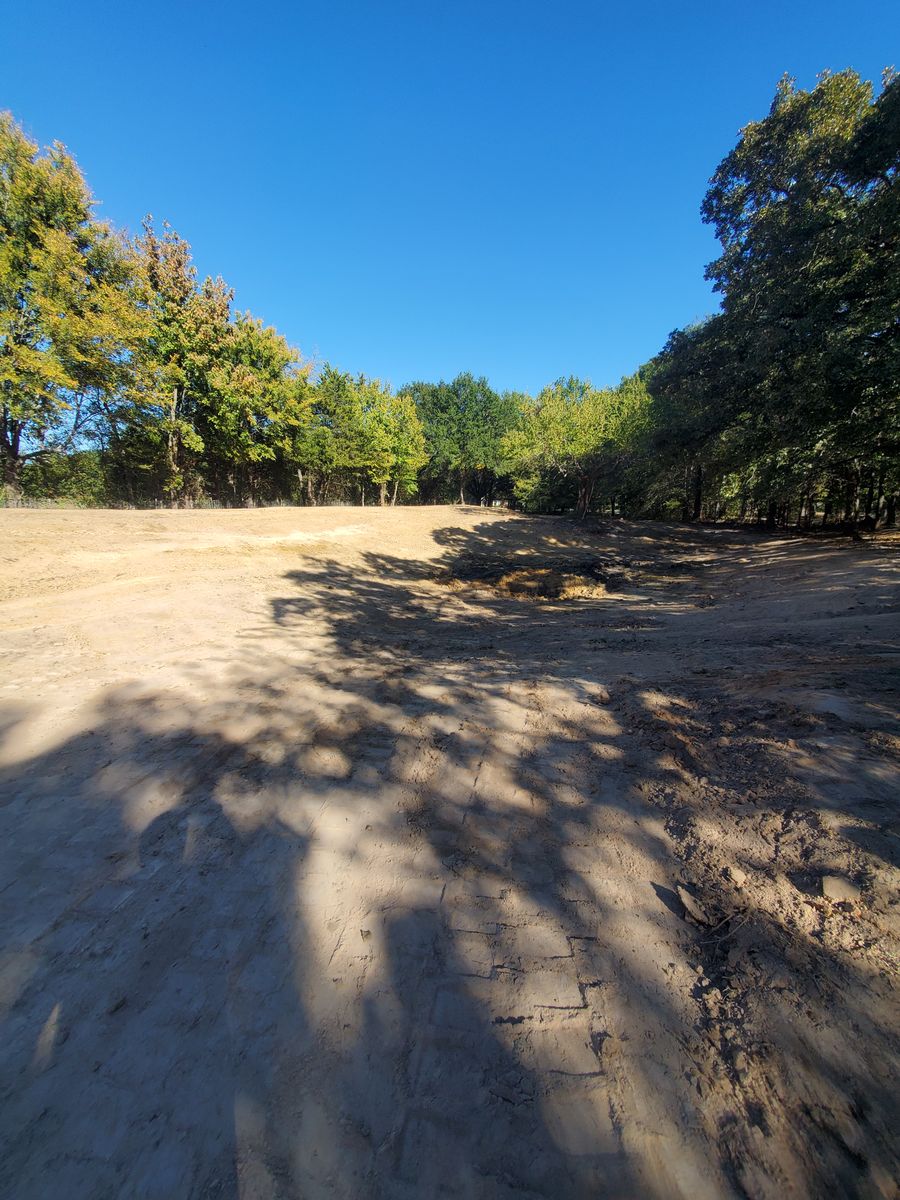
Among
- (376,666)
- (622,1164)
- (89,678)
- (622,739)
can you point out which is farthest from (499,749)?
(89,678)

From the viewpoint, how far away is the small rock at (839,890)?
198 centimetres

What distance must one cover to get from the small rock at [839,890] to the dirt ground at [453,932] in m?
0.01

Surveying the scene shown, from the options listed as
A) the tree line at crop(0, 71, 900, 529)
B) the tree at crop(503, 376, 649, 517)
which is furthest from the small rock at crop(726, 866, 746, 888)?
the tree at crop(503, 376, 649, 517)

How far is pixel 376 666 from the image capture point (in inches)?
229

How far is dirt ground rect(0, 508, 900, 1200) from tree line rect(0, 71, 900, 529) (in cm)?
1187

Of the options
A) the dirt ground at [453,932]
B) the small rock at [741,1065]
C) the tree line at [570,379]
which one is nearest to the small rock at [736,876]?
the dirt ground at [453,932]

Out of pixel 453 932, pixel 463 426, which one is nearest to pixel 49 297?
pixel 453 932

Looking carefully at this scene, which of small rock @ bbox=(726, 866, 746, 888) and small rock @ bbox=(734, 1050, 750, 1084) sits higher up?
small rock @ bbox=(726, 866, 746, 888)

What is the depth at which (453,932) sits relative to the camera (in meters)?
2.10

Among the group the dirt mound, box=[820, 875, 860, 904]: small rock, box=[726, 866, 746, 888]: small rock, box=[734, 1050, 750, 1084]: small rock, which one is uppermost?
box=[820, 875, 860, 904]: small rock

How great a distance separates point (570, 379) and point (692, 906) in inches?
1184

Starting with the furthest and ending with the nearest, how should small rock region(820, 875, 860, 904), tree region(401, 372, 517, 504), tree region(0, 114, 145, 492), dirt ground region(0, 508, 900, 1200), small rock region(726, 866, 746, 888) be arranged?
1. tree region(401, 372, 517, 504)
2. tree region(0, 114, 145, 492)
3. small rock region(726, 866, 746, 888)
4. small rock region(820, 875, 860, 904)
5. dirt ground region(0, 508, 900, 1200)

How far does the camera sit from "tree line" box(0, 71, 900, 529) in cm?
1162

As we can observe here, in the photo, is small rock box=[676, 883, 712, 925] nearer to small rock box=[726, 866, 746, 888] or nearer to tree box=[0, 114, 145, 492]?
small rock box=[726, 866, 746, 888]
